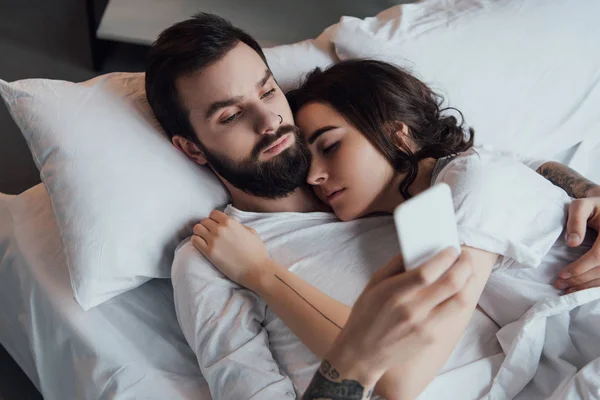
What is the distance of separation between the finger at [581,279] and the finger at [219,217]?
62 cm

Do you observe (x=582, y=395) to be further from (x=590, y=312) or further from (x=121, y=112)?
(x=121, y=112)

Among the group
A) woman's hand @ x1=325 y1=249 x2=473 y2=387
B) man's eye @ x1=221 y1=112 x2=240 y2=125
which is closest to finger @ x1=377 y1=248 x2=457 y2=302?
woman's hand @ x1=325 y1=249 x2=473 y2=387

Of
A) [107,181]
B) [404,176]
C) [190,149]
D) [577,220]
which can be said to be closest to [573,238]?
[577,220]

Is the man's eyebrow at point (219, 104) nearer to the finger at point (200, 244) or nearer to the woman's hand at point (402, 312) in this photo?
the finger at point (200, 244)

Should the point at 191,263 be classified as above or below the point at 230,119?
below

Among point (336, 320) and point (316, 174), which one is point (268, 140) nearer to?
point (316, 174)

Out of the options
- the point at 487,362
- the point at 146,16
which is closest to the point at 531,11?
the point at 487,362

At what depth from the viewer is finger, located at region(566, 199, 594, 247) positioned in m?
1.10

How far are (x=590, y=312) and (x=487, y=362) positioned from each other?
0.66 ft

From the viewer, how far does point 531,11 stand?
1576 mm

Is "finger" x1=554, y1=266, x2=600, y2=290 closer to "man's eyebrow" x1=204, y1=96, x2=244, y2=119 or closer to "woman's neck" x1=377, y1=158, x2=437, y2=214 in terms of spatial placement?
"woman's neck" x1=377, y1=158, x2=437, y2=214

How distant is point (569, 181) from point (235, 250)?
2.41 feet

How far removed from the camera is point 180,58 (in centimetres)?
120

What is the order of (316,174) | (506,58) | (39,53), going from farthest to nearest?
(39,53)
(506,58)
(316,174)
